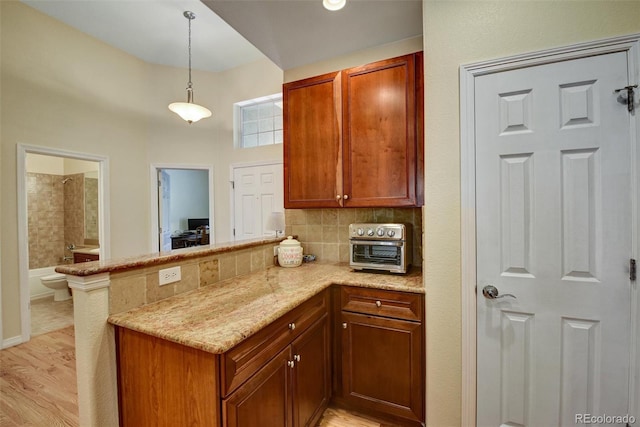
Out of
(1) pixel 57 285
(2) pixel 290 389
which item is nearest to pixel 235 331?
(2) pixel 290 389

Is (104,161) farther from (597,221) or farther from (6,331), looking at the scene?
(597,221)

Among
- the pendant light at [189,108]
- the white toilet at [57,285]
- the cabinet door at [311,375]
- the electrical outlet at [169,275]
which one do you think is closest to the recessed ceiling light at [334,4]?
the electrical outlet at [169,275]

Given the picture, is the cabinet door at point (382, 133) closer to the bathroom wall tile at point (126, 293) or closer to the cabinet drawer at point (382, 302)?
the cabinet drawer at point (382, 302)

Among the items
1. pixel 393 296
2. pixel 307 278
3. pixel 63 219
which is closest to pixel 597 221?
pixel 393 296

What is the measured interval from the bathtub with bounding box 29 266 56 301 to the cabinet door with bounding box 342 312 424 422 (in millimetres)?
5302

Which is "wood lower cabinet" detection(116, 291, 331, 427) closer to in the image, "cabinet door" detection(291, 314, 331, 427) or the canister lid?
"cabinet door" detection(291, 314, 331, 427)

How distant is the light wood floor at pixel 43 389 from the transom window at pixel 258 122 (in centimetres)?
315

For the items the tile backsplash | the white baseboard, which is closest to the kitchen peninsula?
the tile backsplash

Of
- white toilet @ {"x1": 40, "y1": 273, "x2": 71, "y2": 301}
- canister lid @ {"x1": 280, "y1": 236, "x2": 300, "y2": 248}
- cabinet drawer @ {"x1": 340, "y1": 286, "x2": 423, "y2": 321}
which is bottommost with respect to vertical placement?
white toilet @ {"x1": 40, "y1": 273, "x2": 71, "y2": 301}

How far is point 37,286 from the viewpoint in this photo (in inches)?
168

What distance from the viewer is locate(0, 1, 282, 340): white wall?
108 inches

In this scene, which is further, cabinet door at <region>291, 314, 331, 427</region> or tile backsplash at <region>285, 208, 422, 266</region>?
tile backsplash at <region>285, 208, 422, 266</region>

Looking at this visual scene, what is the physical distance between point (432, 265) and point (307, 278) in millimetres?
816

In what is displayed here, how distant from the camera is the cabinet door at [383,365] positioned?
1608mm
